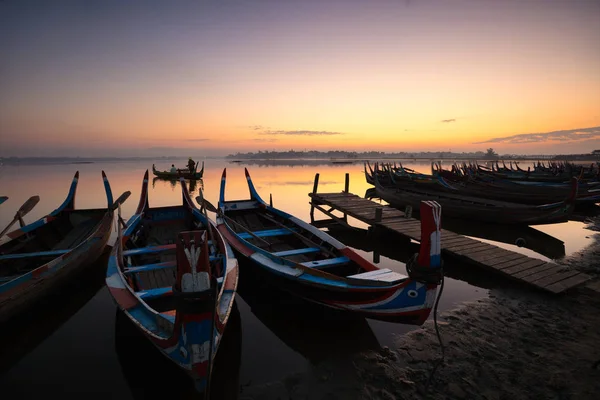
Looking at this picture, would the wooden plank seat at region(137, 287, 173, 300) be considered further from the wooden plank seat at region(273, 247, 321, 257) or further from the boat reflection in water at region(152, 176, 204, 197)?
the boat reflection in water at region(152, 176, 204, 197)

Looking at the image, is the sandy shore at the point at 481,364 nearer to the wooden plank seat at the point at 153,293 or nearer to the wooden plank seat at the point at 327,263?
the wooden plank seat at the point at 327,263

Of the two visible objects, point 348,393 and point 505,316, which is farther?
point 505,316

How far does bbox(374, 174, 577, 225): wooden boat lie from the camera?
38.8 ft

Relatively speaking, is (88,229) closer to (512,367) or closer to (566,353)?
(512,367)

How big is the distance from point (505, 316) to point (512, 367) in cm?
185

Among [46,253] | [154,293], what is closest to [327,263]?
[154,293]

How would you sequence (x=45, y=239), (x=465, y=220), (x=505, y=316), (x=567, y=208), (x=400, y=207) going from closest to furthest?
1. (x=505, y=316)
2. (x=45, y=239)
3. (x=567, y=208)
4. (x=465, y=220)
5. (x=400, y=207)

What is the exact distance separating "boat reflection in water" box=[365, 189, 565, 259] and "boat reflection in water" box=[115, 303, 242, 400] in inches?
456

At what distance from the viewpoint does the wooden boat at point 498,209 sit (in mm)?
11836

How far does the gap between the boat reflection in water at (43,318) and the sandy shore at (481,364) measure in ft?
15.1

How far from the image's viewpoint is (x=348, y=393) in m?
4.05

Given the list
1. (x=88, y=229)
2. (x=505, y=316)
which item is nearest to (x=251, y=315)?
(x=505, y=316)

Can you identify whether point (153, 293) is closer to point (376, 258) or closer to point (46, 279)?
point (46, 279)

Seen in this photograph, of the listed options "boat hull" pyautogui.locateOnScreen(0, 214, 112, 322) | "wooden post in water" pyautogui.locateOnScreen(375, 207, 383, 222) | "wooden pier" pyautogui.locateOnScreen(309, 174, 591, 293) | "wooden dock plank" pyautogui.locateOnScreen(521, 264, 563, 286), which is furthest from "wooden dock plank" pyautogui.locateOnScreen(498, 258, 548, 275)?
"boat hull" pyautogui.locateOnScreen(0, 214, 112, 322)
